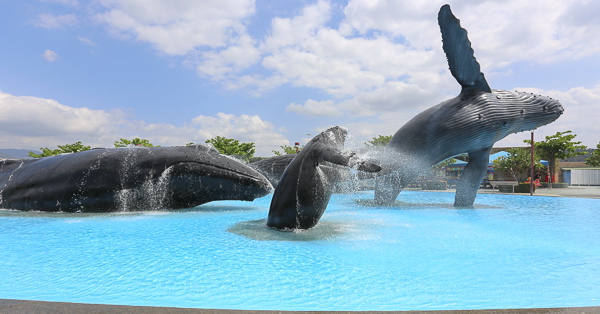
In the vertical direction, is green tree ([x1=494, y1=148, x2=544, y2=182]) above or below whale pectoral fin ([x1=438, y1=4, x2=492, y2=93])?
below

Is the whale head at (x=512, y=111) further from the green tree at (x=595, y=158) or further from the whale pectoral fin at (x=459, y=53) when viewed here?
the green tree at (x=595, y=158)

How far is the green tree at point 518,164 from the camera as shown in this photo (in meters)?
44.2

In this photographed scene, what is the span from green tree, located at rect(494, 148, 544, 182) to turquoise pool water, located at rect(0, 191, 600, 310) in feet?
134

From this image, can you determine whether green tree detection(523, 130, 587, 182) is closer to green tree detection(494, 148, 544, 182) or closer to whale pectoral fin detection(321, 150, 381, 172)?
green tree detection(494, 148, 544, 182)

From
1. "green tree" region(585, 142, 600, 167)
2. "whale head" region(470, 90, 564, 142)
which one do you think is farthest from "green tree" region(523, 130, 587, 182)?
"whale head" region(470, 90, 564, 142)

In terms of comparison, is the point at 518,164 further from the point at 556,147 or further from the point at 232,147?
the point at 232,147

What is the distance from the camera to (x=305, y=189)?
7.30 metres

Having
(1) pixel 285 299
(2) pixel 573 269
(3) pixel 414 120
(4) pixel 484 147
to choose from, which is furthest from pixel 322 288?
(4) pixel 484 147

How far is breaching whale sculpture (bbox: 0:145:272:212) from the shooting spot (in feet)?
35.9

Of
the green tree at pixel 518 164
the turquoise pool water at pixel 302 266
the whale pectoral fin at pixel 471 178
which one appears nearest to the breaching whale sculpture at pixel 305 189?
the turquoise pool water at pixel 302 266

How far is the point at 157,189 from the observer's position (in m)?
11.2

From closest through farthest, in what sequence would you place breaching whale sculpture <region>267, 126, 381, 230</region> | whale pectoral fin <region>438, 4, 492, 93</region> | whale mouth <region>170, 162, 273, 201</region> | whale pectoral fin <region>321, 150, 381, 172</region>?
whale pectoral fin <region>321, 150, 381, 172</region>, breaching whale sculpture <region>267, 126, 381, 230</region>, whale mouth <region>170, 162, 273, 201</region>, whale pectoral fin <region>438, 4, 492, 93</region>

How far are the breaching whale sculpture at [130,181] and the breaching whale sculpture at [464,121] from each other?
5.77 metres

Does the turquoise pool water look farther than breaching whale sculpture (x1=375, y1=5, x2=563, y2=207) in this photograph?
No
